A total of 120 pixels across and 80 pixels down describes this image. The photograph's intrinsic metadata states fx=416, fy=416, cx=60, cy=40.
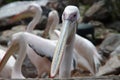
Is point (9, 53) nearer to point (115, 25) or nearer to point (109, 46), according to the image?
point (109, 46)

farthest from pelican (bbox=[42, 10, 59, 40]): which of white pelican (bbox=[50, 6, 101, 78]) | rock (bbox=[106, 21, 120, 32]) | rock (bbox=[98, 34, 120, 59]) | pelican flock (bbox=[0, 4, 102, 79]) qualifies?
rock (bbox=[106, 21, 120, 32])

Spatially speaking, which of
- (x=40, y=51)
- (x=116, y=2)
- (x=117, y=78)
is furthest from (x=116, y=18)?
(x=117, y=78)

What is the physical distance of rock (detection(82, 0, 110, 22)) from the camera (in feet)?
45.2

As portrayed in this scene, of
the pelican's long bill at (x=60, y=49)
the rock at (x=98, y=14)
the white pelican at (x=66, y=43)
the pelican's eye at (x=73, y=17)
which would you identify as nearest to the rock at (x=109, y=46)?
the rock at (x=98, y=14)

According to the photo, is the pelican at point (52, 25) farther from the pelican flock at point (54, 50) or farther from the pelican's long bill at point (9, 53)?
the pelican's long bill at point (9, 53)

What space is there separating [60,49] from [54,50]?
2.71 metres

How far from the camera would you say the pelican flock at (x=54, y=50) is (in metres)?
4.32

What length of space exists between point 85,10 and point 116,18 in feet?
4.09

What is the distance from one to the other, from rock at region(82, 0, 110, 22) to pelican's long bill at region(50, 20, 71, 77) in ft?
31.3

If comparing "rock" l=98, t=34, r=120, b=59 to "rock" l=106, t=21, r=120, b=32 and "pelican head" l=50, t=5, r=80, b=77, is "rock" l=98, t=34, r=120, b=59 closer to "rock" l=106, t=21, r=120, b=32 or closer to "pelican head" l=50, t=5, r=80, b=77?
"rock" l=106, t=21, r=120, b=32

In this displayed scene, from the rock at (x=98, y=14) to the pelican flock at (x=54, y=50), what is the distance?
4754 mm

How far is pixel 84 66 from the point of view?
25.6 feet

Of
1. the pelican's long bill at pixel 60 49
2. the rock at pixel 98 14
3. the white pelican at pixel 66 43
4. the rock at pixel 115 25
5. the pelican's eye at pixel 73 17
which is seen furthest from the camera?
the rock at pixel 98 14

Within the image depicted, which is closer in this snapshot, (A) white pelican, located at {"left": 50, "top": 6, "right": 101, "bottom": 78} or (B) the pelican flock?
(A) white pelican, located at {"left": 50, "top": 6, "right": 101, "bottom": 78}
